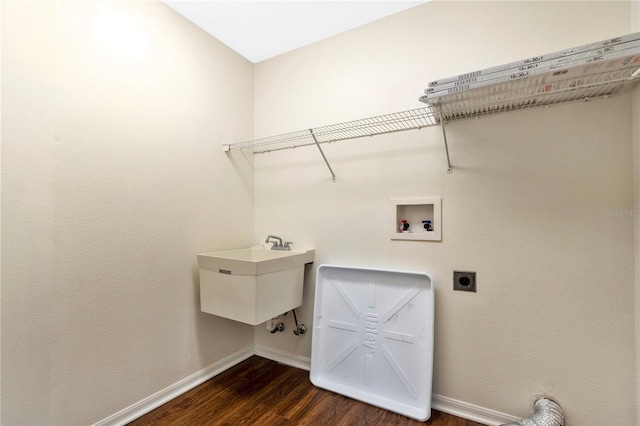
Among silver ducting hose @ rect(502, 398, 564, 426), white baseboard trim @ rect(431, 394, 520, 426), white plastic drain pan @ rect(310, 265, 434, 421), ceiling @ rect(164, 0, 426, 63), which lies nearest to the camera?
silver ducting hose @ rect(502, 398, 564, 426)

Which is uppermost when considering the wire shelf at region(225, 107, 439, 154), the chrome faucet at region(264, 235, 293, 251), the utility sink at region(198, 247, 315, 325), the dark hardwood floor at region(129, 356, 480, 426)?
the wire shelf at region(225, 107, 439, 154)

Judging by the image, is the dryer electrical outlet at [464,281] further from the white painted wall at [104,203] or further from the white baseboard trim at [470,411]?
the white painted wall at [104,203]

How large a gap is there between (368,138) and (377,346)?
1270 millimetres

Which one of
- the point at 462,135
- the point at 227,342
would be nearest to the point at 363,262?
the point at 462,135

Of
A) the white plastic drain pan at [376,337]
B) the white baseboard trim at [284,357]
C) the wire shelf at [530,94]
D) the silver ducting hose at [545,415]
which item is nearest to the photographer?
the wire shelf at [530,94]

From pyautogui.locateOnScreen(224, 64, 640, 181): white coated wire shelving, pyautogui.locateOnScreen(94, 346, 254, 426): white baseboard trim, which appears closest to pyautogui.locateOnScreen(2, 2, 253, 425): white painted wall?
pyautogui.locateOnScreen(94, 346, 254, 426): white baseboard trim

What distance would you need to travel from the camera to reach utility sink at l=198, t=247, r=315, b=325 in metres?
1.62

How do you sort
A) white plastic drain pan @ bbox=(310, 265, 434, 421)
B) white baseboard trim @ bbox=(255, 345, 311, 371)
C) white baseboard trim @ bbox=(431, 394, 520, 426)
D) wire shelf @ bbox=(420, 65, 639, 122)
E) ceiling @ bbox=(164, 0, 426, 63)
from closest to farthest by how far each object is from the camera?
wire shelf @ bbox=(420, 65, 639, 122) < white baseboard trim @ bbox=(431, 394, 520, 426) < white plastic drain pan @ bbox=(310, 265, 434, 421) < ceiling @ bbox=(164, 0, 426, 63) < white baseboard trim @ bbox=(255, 345, 311, 371)

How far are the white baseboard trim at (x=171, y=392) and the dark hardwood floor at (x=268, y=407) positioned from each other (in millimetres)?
30

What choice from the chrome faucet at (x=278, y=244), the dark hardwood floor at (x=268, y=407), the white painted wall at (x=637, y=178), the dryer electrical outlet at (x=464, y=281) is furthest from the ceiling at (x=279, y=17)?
the dark hardwood floor at (x=268, y=407)

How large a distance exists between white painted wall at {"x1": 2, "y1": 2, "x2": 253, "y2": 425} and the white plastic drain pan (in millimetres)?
742

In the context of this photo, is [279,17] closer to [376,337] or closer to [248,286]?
[248,286]

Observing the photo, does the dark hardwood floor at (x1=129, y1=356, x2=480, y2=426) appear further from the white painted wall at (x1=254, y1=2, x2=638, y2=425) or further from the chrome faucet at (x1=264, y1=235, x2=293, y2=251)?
the chrome faucet at (x1=264, y1=235, x2=293, y2=251)

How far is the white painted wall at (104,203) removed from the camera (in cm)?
118
